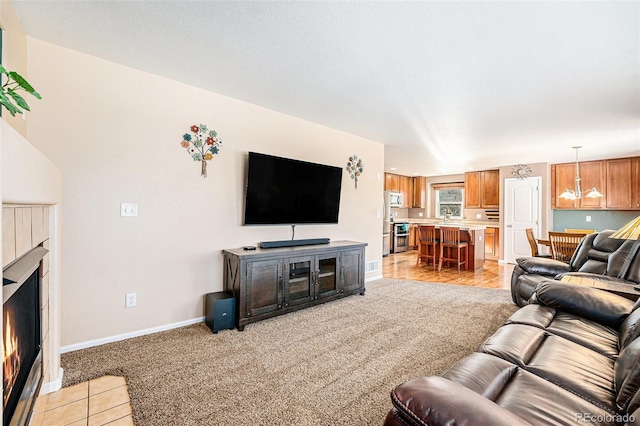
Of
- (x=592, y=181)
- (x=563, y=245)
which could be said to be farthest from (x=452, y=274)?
(x=592, y=181)

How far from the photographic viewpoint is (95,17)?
1908mm

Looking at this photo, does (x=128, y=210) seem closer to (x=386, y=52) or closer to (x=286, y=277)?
(x=286, y=277)

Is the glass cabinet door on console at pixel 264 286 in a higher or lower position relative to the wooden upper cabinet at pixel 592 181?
lower

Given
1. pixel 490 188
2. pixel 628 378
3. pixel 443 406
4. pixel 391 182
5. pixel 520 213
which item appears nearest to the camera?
pixel 443 406

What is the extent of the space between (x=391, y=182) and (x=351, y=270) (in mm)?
5133

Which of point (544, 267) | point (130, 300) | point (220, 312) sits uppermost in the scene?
point (544, 267)

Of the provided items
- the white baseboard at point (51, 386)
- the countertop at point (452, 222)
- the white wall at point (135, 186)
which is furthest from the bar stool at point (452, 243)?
the white baseboard at point (51, 386)

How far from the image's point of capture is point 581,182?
6.25 m

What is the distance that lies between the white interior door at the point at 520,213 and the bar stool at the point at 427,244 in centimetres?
180

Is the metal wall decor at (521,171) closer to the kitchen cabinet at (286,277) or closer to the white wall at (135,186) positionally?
the kitchen cabinet at (286,277)

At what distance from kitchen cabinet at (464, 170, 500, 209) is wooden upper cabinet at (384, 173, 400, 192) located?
70.8 inches

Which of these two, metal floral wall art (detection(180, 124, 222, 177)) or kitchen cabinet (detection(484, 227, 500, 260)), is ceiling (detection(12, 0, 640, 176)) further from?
kitchen cabinet (detection(484, 227, 500, 260))

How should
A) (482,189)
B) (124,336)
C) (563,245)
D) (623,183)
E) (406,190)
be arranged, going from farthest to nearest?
(406,190)
(482,189)
(623,183)
(563,245)
(124,336)

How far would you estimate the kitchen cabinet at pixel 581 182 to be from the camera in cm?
608
